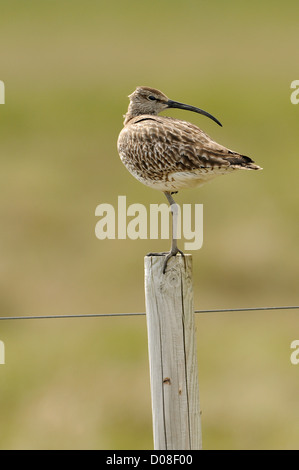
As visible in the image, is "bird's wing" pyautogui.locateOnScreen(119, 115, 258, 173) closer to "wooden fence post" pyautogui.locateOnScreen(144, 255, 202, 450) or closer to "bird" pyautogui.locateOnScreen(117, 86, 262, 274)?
"bird" pyautogui.locateOnScreen(117, 86, 262, 274)

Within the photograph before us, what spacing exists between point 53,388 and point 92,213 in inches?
341

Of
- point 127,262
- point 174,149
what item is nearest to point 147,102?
point 174,149

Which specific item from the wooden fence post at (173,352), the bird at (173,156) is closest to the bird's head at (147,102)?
the bird at (173,156)

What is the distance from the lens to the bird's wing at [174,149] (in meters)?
7.07

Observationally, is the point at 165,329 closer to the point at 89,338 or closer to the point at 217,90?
the point at 89,338

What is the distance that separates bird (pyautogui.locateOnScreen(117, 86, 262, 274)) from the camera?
7055mm

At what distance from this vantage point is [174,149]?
7137 millimetres

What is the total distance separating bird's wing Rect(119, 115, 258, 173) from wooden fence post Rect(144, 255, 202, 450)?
0.91 m

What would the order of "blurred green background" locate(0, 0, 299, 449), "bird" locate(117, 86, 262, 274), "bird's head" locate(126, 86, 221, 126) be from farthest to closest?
1. "blurred green background" locate(0, 0, 299, 449)
2. "bird's head" locate(126, 86, 221, 126)
3. "bird" locate(117, 86, 262, 274)

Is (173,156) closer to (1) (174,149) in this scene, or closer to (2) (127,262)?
(1) (174,149)

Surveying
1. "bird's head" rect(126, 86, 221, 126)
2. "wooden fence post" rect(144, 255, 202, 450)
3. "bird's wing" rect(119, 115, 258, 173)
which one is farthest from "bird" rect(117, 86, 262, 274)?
"wooden fence post" rect(144, 255, 202, 450)

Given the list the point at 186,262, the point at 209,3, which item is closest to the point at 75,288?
the point at 186,262

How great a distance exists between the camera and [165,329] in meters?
6.31

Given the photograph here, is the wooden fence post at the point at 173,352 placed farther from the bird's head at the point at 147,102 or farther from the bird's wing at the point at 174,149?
the bird's head at the point at 147,102
